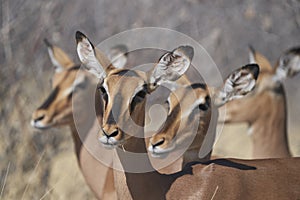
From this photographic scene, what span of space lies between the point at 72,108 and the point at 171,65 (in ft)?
Answer: 4.68

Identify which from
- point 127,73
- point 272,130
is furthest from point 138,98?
point 272,130

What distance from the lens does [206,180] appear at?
3736 mm

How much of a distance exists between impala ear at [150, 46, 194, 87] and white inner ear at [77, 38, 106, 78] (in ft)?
0.88

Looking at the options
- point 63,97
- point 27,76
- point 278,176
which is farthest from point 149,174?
point 27,76

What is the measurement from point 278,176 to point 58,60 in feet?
7.66

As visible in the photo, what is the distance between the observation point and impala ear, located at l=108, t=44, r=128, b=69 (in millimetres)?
5523

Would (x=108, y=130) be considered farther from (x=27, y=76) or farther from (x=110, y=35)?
(x=110, y=35)

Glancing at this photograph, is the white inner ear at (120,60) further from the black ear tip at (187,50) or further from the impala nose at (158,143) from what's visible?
the black ear tip at (187,50)

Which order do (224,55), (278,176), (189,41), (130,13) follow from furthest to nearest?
(224,55)
(189,41)
(130,13)
(278,176)

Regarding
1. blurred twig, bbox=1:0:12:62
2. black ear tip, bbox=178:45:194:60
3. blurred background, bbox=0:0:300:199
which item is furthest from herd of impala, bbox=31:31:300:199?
blurred twig, bbox=1:0:12:62

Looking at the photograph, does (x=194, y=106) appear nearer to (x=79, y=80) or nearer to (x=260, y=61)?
(x=79, y=80)

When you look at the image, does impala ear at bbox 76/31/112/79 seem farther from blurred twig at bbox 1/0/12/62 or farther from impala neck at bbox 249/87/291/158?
blurred twig at bbox 1/0/12/62

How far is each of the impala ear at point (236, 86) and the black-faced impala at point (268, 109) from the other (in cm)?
85

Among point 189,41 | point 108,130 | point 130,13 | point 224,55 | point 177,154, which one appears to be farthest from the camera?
point 224,55
